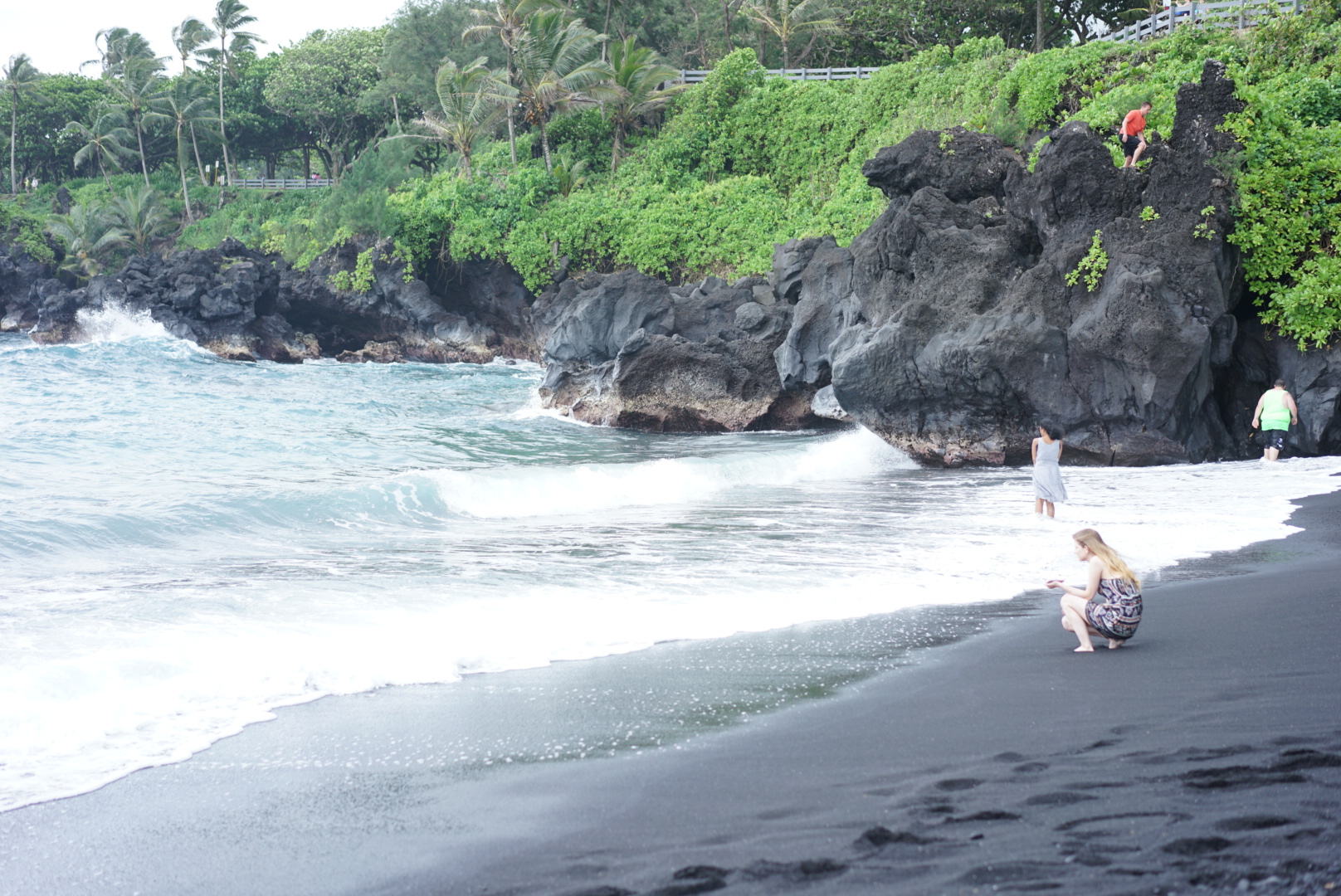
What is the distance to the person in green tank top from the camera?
11.5 m

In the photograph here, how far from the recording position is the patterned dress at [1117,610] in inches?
187

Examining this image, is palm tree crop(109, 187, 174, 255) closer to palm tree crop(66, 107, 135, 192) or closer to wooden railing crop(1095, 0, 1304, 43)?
palm tree crop(66, 107, 135, 192)

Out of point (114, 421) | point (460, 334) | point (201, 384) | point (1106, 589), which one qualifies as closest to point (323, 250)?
point (460, 334)

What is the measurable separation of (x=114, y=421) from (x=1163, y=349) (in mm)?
18118

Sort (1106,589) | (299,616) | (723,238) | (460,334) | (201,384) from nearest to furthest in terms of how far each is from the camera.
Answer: (1106,589)
(299,616)
(201,384)
(723,238)
(460,334)

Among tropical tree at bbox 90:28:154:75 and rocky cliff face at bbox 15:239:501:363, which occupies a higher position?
tropical tree at bbox 90:28:154:75

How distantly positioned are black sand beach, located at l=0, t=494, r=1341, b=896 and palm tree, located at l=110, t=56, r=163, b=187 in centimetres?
5258

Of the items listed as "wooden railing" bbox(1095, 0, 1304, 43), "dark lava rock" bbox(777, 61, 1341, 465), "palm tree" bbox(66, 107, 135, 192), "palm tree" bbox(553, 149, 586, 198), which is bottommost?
"dark lava rock" bbox(777, 61, 1341, 465)

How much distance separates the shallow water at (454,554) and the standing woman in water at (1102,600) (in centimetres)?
95

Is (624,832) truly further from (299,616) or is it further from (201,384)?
A: (201,384)

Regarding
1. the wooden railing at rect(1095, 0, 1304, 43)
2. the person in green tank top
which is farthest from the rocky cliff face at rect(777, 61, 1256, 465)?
the wooden railing at rect(1095, 0, 1304, 43)

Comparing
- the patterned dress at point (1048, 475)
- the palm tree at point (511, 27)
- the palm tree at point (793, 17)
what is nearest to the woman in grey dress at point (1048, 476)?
the patterned dress at point (1048, 475)

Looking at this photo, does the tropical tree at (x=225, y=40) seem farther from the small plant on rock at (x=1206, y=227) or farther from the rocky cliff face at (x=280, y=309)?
the small plant on rock at (x=1206, y=227)

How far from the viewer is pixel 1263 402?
11695 millimetres
